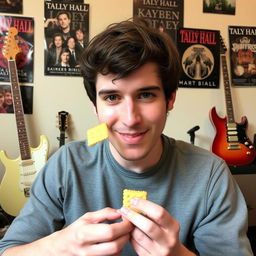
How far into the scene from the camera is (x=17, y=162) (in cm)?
213

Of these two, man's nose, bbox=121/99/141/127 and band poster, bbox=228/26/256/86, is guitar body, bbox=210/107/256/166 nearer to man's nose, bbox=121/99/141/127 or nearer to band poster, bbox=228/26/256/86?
band poster, bbox=228/26/256/86

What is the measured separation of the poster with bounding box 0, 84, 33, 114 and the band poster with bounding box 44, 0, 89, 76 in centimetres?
21

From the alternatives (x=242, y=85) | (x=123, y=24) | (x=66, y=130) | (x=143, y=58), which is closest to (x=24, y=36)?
(x=66, y=130)

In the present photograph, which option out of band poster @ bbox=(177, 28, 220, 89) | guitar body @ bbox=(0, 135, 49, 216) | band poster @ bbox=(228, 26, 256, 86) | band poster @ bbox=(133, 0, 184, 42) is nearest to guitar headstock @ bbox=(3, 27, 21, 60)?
guitar body @ bbox=(0, 135, 49, 216)

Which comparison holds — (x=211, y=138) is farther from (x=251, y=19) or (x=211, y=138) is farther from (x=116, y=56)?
(x=116, y=56)

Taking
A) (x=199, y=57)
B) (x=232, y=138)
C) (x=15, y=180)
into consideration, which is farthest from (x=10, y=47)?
(x=232, y=138)

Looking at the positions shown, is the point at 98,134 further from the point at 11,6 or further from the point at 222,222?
the point at 11,6

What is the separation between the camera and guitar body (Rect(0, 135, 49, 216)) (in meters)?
2.09

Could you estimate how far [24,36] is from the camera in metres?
2.24

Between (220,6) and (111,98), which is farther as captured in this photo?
(220,6)

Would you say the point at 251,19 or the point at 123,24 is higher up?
the point at 251,19

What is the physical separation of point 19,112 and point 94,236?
1713mm

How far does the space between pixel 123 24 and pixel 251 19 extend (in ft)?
6.61

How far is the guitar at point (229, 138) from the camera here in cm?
235
